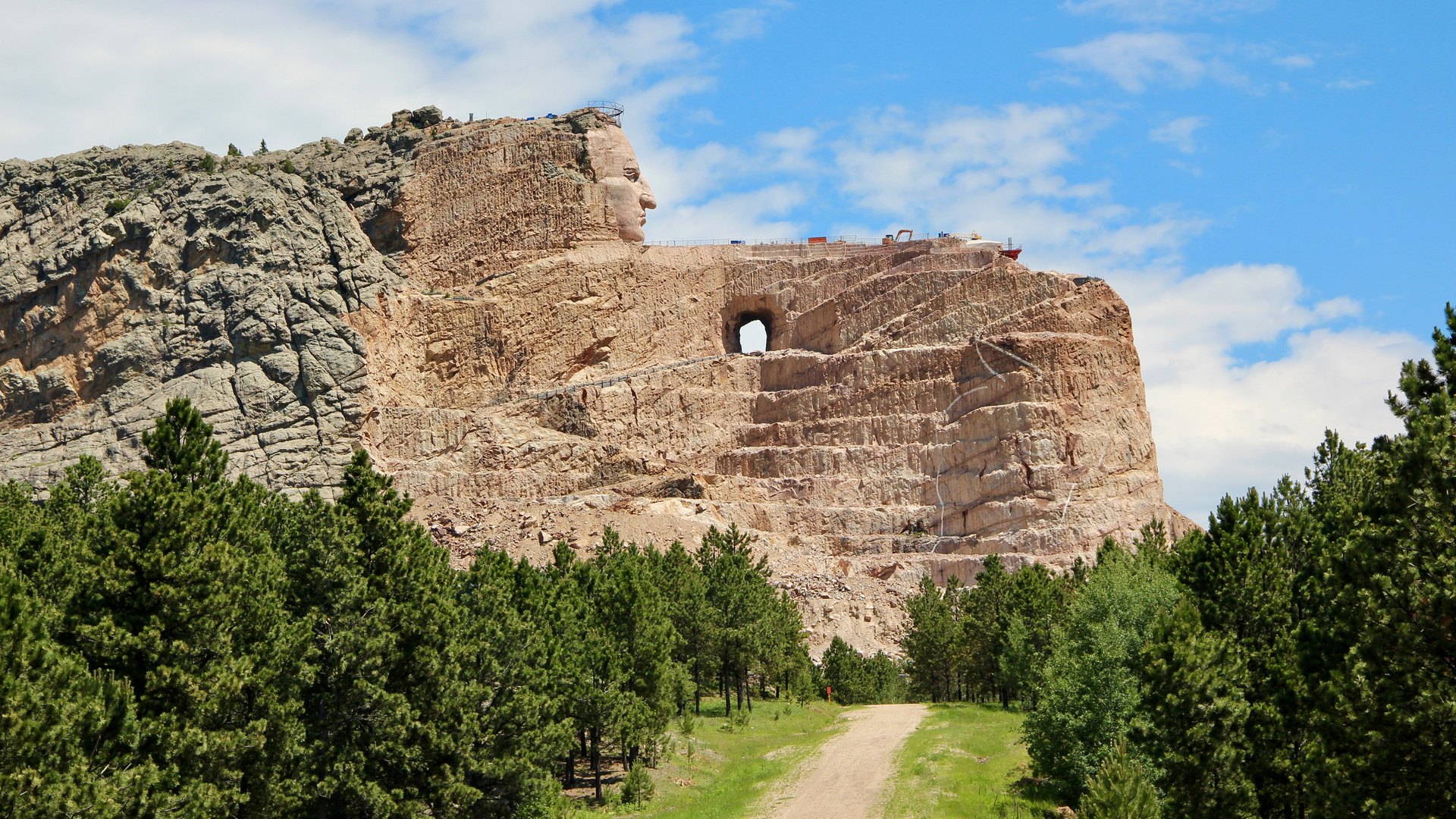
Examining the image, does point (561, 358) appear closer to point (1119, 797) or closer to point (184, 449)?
point (184, 449)

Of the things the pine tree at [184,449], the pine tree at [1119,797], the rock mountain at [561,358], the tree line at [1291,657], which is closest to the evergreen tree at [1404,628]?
the tree line at [1291,657]

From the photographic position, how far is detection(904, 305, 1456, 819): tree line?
20.7 metres

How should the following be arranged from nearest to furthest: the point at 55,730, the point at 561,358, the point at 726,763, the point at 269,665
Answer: the point at 55,730
the point at 269,665
the point at 726,763
the point at 561,358

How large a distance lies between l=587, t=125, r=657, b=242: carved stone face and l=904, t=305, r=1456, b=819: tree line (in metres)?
68.7

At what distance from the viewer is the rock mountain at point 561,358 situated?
310 feet

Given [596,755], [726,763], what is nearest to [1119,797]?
[596,755]

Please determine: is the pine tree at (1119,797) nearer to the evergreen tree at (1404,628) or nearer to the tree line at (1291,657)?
the tree line at (1291,657)

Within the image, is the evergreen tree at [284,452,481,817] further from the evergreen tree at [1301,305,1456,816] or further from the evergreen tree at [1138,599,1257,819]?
the evergreen tree at [1301,305,1456,816]

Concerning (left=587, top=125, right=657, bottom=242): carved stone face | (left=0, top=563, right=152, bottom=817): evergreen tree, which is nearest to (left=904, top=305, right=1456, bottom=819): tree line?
(left=0, top=563, right=152, bottom=817): evergreen tree

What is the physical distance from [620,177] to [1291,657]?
301ft

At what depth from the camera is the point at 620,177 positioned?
11644 centimetres

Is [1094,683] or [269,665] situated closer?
[269,665]

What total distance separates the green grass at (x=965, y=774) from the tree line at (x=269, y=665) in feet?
29.7

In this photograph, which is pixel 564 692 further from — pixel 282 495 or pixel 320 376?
pixel 320 376
